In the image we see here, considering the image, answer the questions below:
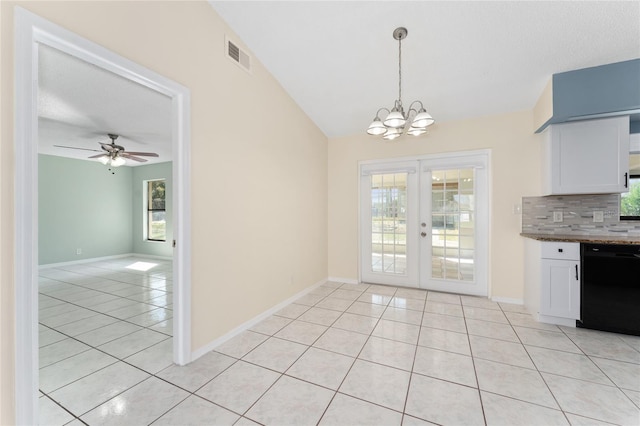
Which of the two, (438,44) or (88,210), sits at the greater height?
(438,44)

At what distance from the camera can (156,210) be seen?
A: 729cm

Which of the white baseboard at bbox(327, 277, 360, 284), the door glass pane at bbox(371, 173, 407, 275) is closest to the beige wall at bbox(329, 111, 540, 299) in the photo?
the door glass pane at bbox(371, 173, 407, 275)

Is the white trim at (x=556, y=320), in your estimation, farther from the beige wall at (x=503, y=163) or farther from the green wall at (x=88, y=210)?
the green wall at (x=88, y=210)

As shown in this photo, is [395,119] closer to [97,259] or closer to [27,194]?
[27,194]

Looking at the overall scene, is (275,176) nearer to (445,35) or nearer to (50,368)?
(445,35)

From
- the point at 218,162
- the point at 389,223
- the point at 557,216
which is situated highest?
the point at 218,162

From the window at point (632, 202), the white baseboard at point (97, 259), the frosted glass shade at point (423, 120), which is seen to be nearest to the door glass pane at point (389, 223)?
the frosted glass shade at point (423, 120)

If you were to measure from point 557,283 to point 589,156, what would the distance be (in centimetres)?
147

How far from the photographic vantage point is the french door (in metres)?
3.79

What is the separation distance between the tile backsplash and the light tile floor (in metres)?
1.17

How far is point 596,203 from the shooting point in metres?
3.13

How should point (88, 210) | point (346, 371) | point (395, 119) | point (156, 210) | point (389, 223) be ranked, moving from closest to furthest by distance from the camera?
point (346, 371), point (395, 119), point (389, 223), point (88, 210), point (156, 210)

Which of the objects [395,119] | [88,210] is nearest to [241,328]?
[395,119]

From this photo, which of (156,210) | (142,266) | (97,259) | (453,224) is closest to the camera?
(453,224)
